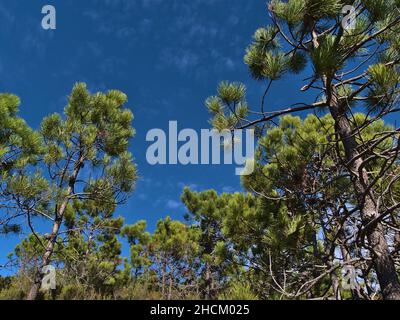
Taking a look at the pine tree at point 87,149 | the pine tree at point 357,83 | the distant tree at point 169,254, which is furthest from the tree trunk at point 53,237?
the distant tree at point 169,254

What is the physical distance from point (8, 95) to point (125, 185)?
8.70 feet

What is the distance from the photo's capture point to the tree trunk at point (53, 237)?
15.3 feet

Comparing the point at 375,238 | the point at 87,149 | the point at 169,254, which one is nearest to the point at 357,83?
the point at 375,238

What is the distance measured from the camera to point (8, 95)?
5.48m

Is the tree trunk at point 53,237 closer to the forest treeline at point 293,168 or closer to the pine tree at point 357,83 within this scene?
the forest treeline at point 293,168

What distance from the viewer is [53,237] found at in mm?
5078

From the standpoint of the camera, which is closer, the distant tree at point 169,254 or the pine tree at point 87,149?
the pine tree at point 87,149

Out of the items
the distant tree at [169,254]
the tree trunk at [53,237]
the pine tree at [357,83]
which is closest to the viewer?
the pine tree at [357,83]

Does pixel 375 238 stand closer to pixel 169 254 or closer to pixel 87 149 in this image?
pixel 87 149

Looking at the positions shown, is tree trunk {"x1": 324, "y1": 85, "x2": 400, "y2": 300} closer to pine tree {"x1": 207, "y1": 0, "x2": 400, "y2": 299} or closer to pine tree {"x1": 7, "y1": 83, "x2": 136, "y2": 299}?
pine tree {"x1": 207, "y1": 0, "x2": 400, "y2": 299}

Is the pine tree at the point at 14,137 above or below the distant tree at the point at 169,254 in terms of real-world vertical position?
above

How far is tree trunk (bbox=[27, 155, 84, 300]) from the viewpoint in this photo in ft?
15.3

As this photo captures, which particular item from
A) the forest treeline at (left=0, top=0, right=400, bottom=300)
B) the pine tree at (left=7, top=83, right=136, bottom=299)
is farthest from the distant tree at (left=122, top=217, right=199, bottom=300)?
the pine tree at (left=7, top=83, right=136, bottom=299)
